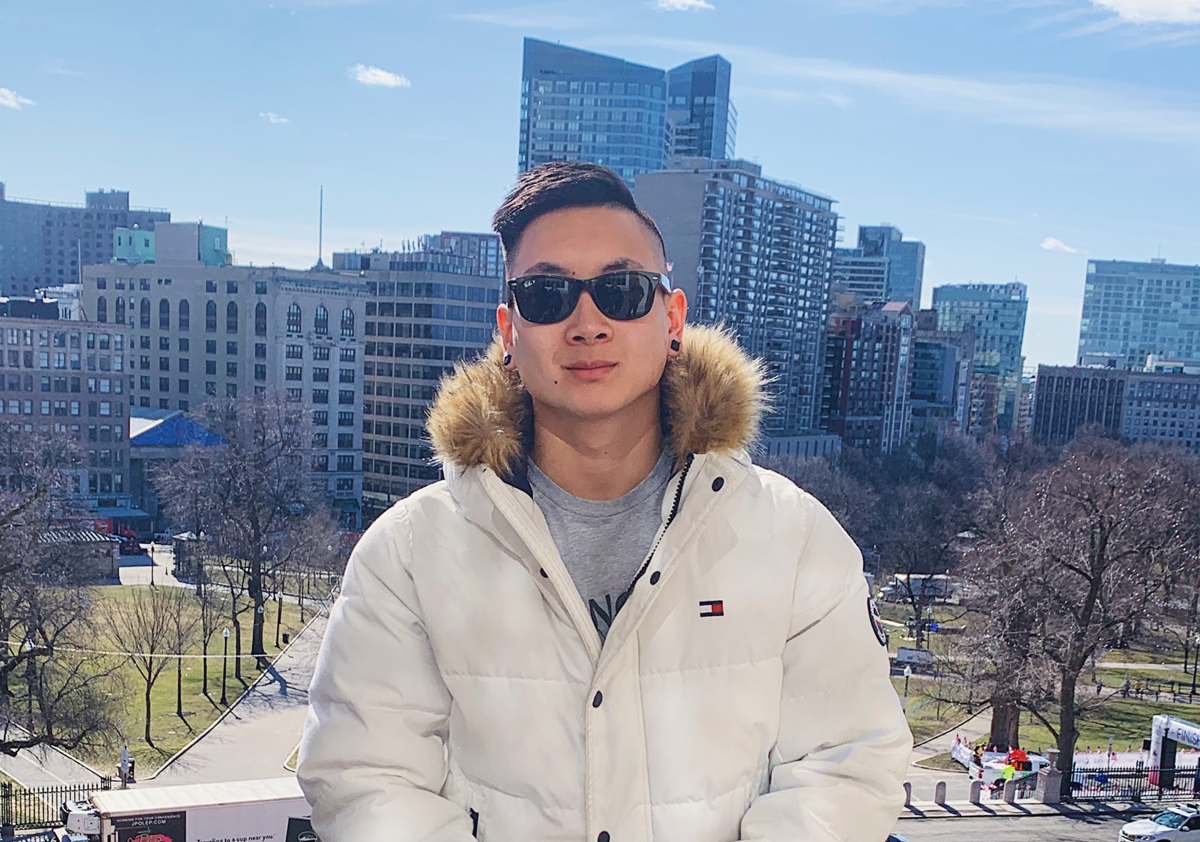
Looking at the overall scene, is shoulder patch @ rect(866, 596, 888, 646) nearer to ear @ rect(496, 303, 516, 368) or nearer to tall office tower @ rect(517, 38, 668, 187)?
ear @ rect(496, 303, 516, 368)

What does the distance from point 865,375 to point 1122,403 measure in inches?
1520

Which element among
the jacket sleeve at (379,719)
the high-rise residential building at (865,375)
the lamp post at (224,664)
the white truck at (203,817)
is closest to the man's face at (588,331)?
the jacket sleeve at (379,719)

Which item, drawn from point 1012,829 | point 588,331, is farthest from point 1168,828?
point 588,331

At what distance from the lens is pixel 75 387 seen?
5734 cm

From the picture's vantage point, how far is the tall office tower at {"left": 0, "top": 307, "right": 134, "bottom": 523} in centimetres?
5566

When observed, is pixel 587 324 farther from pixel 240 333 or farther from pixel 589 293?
pixel 240 333

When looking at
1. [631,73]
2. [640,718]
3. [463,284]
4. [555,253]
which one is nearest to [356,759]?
[640,718]

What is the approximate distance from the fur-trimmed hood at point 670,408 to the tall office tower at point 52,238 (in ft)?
460

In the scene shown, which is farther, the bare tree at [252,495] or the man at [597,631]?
the bare tree at [252,495]

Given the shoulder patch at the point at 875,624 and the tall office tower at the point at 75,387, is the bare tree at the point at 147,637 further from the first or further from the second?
the tall office tower at the point at 75,387

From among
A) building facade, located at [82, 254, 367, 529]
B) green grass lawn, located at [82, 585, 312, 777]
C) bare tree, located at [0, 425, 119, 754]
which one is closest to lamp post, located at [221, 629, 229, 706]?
green grass lawn, located at [82, 585, 312, 777]

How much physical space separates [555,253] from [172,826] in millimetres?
12321

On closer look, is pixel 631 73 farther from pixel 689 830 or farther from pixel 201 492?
pixel 689 830

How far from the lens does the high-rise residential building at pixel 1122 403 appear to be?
115 m
